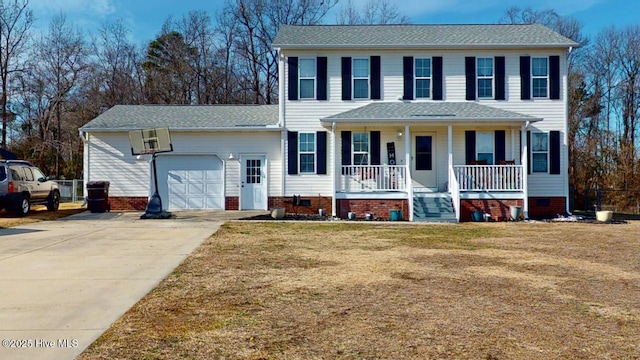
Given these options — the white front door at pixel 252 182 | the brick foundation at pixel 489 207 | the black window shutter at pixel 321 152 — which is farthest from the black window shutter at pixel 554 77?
the white front door at pixel 252 182

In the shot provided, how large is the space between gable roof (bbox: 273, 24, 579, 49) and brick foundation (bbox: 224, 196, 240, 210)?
5769 millimetres

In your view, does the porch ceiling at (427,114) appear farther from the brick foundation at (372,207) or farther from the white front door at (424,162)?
the brick foundation at (372,207)

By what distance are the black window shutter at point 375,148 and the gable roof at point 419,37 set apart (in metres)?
3.20

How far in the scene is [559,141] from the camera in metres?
16.8

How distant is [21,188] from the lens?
15047 millimetres

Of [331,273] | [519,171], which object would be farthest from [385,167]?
[331,273]

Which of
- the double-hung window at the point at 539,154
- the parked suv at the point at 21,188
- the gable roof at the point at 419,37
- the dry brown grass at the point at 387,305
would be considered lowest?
the dry brown grass at the point at 387,305

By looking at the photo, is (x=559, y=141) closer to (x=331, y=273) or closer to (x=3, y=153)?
(x=331, y=273)

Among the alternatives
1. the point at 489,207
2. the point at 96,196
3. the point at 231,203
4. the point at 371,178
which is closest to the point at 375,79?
the point at 371,178

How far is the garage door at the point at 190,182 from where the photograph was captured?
17688 millimetres

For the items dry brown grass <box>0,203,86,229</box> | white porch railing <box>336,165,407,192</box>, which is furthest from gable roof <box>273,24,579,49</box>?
dry brown grass <box>0,203,86,229</box>

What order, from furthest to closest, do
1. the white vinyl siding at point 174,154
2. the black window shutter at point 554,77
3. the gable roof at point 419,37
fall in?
the white vinyl siding at point 174,154 → the black window shutter at point 554,77 → the gable roof at point 419,37

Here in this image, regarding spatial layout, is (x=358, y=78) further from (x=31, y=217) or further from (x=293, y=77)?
(x=31, y=217)

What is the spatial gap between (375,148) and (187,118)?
24.6ft
